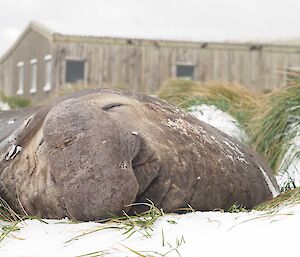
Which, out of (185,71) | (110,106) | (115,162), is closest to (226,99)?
(110,106)

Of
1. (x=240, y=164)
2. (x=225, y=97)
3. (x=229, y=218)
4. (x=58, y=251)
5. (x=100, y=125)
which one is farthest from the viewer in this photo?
(x=225, y=97)

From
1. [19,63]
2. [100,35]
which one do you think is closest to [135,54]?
[100,35]

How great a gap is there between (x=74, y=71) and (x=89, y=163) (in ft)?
72.5

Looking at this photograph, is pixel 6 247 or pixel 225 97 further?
pixel 225 97

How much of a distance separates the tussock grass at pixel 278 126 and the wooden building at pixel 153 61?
1754 cm

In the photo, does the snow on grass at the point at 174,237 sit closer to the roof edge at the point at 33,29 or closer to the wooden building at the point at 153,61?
the wooden building at the point at 153,61

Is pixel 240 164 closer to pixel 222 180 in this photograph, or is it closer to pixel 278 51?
pixel 222 180

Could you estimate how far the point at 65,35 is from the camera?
24.0m

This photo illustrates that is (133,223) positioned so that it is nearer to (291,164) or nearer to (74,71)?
(291,164)

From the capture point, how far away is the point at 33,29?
2764 cm

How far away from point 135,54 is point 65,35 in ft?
7.34

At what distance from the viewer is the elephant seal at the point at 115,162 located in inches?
117

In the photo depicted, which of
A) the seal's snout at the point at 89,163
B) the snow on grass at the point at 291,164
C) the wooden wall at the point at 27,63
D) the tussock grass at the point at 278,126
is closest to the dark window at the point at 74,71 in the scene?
the wooden wall at the point at 27,63

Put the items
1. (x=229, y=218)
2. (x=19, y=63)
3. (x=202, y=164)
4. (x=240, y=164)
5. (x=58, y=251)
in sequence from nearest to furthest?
(x=58, y=251) < (x=229, y=218) < (x=202, y=164) < (x=240, y=164) < (x=19, y=63)
